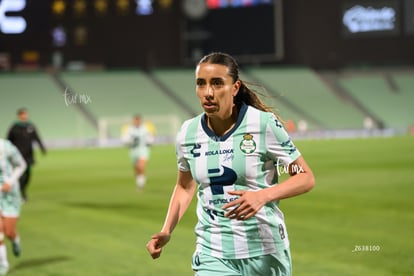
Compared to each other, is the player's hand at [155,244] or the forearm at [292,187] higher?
the forearm at [292,187]

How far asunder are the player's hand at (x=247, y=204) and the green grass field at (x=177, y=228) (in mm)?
5795

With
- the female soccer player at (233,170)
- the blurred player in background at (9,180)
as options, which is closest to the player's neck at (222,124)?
the female soccer player at (233,170)

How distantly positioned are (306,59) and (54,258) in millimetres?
40788

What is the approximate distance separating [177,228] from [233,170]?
1001cm

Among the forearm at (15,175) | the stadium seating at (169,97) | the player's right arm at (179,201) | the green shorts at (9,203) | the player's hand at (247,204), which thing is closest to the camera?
the player's hand at (247,204)

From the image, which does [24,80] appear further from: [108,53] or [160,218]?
[160,218]

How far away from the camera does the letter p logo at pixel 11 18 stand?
497 inches

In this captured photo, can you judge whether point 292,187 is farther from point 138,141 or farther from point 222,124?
point 138,141

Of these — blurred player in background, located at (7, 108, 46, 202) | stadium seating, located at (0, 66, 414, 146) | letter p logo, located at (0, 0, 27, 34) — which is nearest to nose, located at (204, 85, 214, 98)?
letter p logo, located at (0, 0, 27, 34)

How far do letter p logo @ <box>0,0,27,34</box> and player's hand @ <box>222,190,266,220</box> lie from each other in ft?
28.3

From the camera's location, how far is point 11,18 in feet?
41.4

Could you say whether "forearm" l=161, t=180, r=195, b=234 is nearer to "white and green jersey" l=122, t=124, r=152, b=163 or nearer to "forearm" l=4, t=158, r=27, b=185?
"forearm" l=4, t=158, r=27, b=185

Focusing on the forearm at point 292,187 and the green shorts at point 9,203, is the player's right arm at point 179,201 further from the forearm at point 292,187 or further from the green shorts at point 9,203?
the green shorts at point 9,203

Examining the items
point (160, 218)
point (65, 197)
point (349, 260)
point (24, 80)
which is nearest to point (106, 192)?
point (65, 197)
